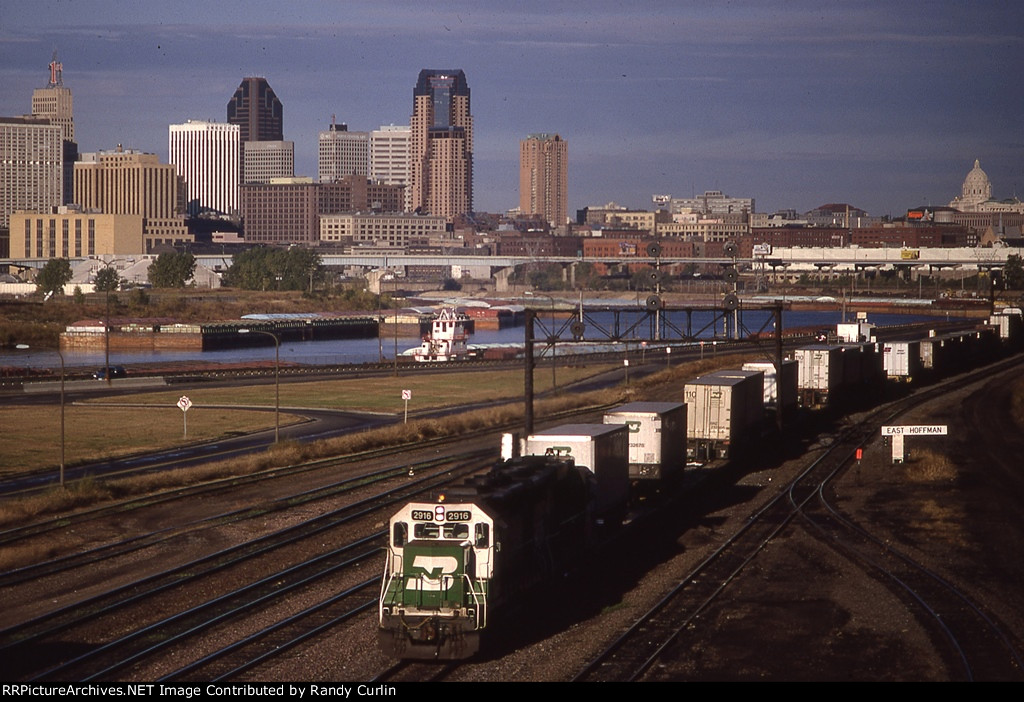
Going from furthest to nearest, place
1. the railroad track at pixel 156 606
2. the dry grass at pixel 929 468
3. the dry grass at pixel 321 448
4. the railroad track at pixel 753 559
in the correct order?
the dry grass at pixel 929 468 → the dry grass at pixel 321 448 → the railroad track at pixel 156 606 → the railroad track at pixel 753 559

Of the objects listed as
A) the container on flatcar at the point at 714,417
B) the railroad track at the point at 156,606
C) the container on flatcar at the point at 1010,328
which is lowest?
the railroad track at the point at 156,606

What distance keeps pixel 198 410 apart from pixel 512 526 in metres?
56.4

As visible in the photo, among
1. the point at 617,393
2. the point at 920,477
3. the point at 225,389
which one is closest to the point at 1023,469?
the point at 920,477

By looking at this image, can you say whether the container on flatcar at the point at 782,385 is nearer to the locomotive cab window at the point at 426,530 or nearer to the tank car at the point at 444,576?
the tank car at the point at 444,576

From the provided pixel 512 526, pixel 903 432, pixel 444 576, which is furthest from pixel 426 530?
pixel 903 432

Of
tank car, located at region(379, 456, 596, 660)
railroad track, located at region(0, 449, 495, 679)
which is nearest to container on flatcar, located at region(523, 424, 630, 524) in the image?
railroad track, located at region(0, 449, 495, 679)

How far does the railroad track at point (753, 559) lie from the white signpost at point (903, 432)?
2957mm

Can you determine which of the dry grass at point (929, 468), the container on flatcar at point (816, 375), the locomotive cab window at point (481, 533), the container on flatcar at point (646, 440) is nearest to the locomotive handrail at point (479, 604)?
the locomotive cab window at point (481, 533)

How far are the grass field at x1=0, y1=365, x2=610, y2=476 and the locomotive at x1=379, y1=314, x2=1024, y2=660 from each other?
28.2 meters

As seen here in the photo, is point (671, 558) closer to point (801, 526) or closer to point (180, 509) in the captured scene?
point (801, 526)

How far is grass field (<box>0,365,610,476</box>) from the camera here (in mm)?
59531

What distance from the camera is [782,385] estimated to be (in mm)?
55906

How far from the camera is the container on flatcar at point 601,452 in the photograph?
30781mm

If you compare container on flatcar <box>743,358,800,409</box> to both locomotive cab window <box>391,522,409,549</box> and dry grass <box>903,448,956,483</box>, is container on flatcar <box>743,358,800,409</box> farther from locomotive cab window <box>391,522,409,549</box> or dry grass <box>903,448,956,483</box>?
locomotive cab window <box>391,522,409,549</box>
